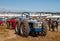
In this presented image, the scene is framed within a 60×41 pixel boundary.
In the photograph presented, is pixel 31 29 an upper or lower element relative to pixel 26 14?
lower

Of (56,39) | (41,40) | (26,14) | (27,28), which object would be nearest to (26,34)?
(27,28)

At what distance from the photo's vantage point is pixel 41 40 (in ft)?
37.4

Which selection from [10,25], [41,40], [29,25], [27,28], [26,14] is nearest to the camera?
[41,40]

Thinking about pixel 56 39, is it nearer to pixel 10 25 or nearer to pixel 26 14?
pixel 26 14

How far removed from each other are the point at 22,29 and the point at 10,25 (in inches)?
230

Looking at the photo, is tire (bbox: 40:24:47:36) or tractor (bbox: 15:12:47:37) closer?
tractor (bbox: 15:12:47:37)

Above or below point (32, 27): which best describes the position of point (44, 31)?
below

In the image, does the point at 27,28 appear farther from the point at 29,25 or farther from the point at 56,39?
the point at 56,39

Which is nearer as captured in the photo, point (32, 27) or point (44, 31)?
point (44, 31)

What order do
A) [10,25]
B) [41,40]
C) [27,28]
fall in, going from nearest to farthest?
1. [41,40]
2. [27,28]
3. [10,25]

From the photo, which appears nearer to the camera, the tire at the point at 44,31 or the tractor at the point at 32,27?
the tractor at the point at 32,27

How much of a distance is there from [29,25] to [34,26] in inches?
27.2

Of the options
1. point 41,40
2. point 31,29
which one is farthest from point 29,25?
point 41,40

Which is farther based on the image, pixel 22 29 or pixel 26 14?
pixel 26 14
